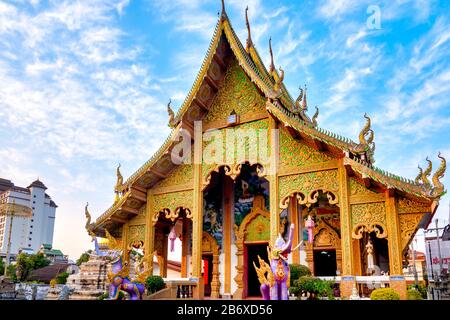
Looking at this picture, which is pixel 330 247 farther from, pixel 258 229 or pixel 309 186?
pixel 309 186

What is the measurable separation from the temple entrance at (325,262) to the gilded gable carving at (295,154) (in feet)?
9.57

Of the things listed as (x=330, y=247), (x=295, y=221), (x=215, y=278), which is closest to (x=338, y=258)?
(x=330, y=247)

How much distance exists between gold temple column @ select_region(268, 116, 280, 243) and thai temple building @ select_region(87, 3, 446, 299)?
0.9 inches

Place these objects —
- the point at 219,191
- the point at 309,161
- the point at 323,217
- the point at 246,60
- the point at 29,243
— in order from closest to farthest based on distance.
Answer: the point at 309,161
the point at 246,60
the point at 323,217
the point at 219,191
the point at 29,243

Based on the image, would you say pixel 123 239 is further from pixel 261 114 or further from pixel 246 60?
pixel 246 60

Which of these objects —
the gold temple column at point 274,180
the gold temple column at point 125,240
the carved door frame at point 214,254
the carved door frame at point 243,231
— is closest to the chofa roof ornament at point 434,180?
the gold temple column at point 274,180

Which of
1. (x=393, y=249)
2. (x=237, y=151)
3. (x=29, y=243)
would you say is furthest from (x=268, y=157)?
(x=29, y=243)

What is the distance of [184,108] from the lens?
1083 cm

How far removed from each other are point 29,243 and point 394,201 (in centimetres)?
6401

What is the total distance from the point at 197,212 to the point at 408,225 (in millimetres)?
4882

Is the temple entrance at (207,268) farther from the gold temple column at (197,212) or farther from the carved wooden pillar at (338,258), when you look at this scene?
the carved wooden pillar at (338,258)

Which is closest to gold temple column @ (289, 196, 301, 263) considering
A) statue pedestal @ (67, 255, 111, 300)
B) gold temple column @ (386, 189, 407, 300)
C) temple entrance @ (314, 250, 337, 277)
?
temple entrance @ (314, 250, 337, 277)

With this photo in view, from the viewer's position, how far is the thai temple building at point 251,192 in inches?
332

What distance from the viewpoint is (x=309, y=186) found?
918 centimetres
